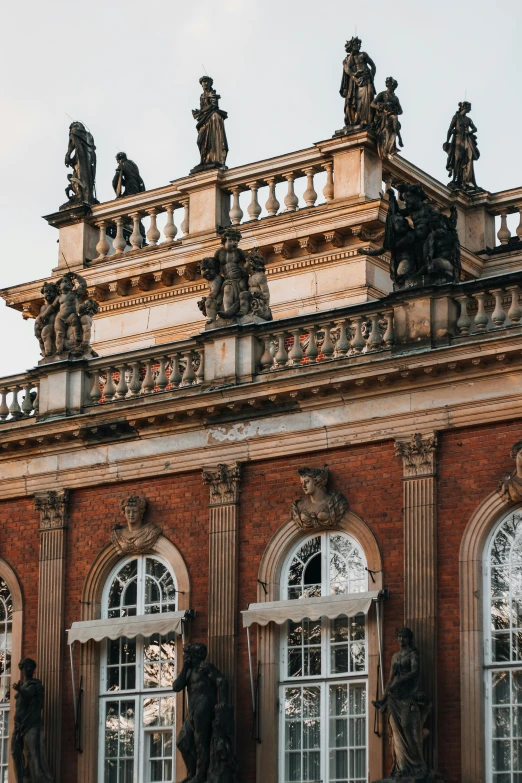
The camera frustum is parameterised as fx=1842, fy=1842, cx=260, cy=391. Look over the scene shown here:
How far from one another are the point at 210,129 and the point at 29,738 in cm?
1050

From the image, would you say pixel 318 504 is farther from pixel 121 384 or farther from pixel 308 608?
pixel 121 384

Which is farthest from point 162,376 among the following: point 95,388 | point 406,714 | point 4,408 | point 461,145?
point 461,145

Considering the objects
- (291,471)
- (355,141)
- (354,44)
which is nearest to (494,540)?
(291,471)

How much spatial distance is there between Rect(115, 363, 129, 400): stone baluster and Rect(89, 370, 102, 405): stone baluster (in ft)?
1.16

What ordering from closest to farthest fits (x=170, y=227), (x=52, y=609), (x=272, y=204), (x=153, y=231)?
1. (x=52, y=609)
2. (x=272, y=204)
3. (x=170, y=227)
4. (x=153, y=231)

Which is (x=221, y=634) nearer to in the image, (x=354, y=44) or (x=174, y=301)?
(x=174, y=301)

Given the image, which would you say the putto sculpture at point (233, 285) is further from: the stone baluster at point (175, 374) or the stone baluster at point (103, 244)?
the stone baluster at point (103, 244)

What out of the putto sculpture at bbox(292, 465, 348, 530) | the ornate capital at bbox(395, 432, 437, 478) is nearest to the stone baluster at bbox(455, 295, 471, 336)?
the ornate capital at bbox(395, 432, 437, 478)

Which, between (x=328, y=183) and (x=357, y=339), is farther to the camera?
(x=328, y=183)

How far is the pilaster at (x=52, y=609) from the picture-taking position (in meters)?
25.6

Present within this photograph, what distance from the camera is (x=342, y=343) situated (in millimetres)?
24031

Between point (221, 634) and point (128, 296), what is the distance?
8091mm

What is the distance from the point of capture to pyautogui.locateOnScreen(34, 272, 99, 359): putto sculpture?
88.7 feet

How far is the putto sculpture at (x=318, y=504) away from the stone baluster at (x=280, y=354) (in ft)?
5.12
